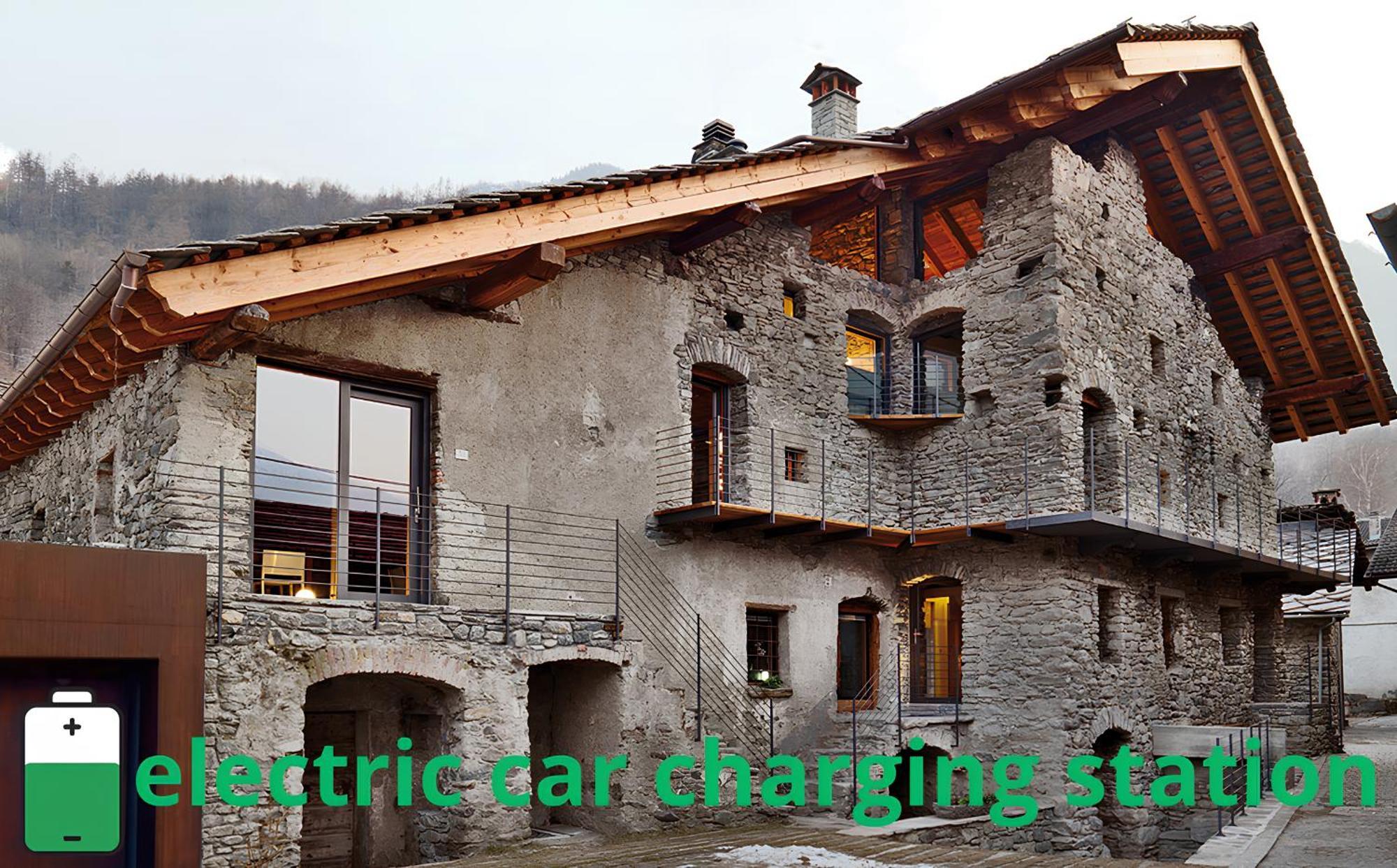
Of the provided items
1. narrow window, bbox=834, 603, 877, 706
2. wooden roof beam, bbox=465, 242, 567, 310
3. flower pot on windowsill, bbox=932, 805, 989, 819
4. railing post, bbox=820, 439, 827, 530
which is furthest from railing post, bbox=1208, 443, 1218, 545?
wooden roof beam, bbox=465, 242, 567, 310

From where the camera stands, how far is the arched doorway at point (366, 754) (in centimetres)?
1102

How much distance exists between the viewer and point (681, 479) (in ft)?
43.8

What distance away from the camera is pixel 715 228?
44.3 feet

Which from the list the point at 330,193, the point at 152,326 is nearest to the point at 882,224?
the point at 152,326

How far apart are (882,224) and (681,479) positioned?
6081 mm

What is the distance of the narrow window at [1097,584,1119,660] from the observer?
50.5 feet

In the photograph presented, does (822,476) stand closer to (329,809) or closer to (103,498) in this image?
(329,809)

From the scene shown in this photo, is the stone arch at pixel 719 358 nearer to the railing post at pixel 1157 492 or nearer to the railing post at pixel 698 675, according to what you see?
the railing post at pixel 698 675

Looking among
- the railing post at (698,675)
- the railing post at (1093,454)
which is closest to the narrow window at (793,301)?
the railing post at (1093,454)

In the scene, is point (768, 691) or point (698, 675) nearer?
point (698, 675)

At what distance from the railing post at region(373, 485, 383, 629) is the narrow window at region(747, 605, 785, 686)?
4.74 m

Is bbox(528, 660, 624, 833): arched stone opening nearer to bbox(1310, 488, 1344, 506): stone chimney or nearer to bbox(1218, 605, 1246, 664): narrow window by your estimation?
bbox(1218, 605, 1246, 664): narrow window

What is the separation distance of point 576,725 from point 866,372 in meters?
6.69

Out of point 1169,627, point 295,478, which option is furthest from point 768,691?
point 1169,627
